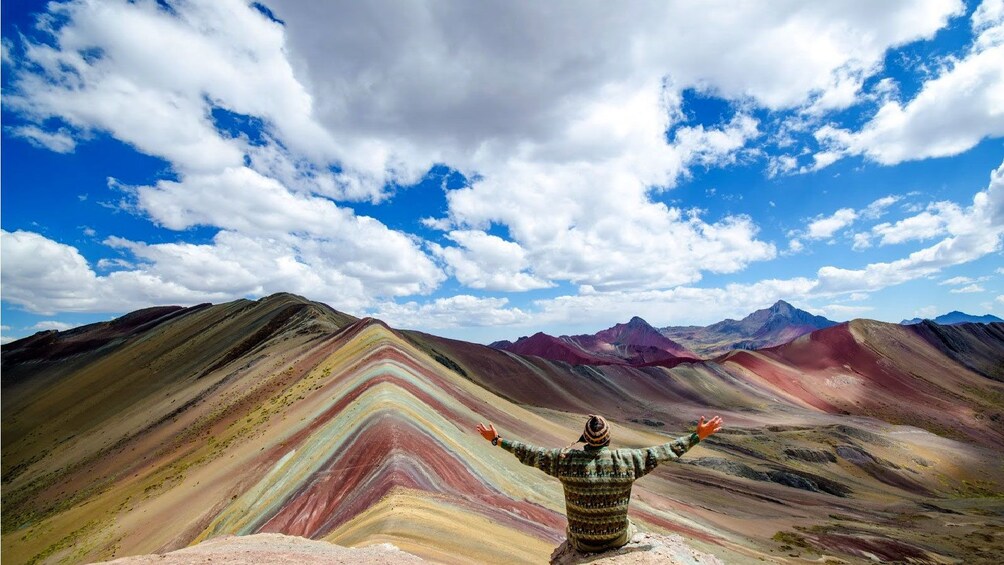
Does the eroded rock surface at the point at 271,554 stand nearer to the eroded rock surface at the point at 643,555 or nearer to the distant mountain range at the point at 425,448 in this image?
the distant mountain range at the point at 425,448

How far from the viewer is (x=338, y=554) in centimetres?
647

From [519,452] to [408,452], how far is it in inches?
395

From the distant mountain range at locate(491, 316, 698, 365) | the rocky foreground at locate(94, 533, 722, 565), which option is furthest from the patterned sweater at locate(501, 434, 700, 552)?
the distant mountain range at locate(491, 316, 698, 365)

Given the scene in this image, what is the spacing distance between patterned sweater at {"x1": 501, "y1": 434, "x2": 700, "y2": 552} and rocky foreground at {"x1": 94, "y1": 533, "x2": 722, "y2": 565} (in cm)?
23

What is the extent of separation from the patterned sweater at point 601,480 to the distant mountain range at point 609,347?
274 ft

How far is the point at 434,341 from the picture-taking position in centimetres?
6781

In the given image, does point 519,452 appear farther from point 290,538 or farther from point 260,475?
point 260,475

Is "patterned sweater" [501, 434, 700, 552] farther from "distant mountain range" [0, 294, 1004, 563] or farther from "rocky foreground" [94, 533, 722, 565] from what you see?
"distant mountain range" [0, 294, 1004, 563]

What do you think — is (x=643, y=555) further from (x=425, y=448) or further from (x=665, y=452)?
(x=425, y=448)

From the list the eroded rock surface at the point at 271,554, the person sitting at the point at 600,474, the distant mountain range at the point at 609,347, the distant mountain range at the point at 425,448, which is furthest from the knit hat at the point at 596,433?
the distant mountain range at the point at 609,347

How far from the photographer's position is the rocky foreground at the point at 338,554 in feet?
15.8

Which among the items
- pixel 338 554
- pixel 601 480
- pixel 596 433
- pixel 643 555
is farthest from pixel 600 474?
pixel 338 554

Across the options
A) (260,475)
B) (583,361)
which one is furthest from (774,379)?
→ (260,475)

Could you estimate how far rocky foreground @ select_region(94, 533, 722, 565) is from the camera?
4.80m
